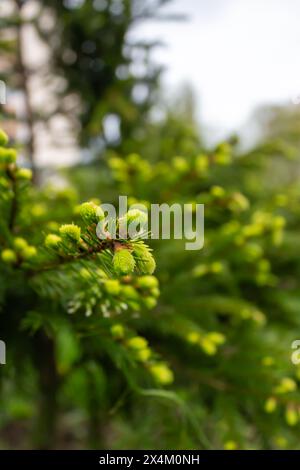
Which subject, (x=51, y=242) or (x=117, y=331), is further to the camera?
(x=117, y=331)

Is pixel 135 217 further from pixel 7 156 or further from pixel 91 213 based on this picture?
pixel 7 156

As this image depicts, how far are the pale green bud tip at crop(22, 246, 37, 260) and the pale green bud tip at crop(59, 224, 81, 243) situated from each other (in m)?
0.23

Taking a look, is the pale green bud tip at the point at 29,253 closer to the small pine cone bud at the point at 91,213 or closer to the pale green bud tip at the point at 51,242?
the pale green bud tip at the point at 51,242

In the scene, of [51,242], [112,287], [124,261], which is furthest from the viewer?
[112,287]

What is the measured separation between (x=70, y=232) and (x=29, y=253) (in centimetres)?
26

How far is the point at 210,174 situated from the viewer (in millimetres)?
1911

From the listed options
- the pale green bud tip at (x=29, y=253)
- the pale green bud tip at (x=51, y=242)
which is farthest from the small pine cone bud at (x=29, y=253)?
the pale green bud tip at (x=51, y=242)

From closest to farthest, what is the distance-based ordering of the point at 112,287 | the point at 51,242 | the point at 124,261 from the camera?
the point at 124,261, the point at 51,242, the point at 112,287

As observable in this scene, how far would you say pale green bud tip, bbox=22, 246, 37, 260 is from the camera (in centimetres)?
83

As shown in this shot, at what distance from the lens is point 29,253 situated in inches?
32.8

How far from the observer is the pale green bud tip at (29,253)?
32.7 inches

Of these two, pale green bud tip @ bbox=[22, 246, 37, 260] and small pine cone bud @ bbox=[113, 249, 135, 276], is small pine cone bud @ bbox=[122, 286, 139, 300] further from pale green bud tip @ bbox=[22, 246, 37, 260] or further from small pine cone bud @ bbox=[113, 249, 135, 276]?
small pine cone bud @ bbox=[113, 249, 135, 276]

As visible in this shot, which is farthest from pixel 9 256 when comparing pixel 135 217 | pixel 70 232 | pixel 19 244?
pixel 135 217
